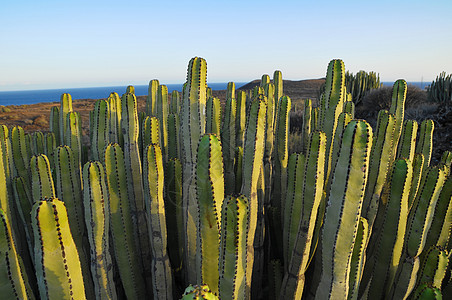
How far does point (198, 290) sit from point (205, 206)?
2.65 ft

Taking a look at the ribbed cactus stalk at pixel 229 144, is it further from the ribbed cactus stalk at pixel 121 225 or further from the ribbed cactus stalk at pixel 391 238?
the ribbed cactus stalk at pixel 391 238

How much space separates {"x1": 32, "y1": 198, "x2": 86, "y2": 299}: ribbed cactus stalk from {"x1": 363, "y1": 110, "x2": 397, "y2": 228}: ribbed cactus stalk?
267 centimetres

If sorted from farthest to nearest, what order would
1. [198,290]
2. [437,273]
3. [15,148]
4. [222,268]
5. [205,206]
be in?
[15,148]
[437,273]
[205,206]
[222,268]
[198,290]

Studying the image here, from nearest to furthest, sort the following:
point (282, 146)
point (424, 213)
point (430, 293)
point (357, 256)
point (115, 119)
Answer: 1. point (430, 293)
2. point (357, 256)
3. point (424, 213)
4. point (282, 146)
5. point (115, 119)

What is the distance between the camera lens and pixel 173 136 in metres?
4.18

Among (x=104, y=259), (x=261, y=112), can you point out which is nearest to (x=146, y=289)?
(x=104, y=259)

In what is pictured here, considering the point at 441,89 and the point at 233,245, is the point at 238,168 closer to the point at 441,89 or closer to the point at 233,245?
the point at 233,245

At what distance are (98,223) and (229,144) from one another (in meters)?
1.78

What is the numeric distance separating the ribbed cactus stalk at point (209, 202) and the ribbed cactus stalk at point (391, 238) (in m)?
1.61

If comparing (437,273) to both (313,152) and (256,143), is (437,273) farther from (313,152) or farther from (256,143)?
(256,143)

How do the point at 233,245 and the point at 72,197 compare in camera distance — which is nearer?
the point at 233,245

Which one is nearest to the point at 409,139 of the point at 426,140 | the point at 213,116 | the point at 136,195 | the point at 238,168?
the point at 426,140

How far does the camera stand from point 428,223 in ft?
8.75

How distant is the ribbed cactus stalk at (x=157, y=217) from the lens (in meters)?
2.57
